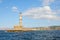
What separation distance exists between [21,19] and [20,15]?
18.8 feet

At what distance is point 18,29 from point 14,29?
5.20 meters

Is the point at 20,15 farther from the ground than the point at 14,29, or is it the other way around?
the point at 20,15

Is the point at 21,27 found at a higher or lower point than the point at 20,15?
lower

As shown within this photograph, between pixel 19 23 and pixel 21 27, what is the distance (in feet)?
17.6

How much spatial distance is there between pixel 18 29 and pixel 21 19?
11131 mm

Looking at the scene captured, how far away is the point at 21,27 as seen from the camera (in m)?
173

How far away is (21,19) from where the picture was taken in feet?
548

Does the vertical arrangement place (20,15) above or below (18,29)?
above

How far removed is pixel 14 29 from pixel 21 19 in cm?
1479

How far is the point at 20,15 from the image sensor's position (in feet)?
563

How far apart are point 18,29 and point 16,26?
349 cm

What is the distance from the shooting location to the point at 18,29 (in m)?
173

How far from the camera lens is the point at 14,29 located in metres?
177
